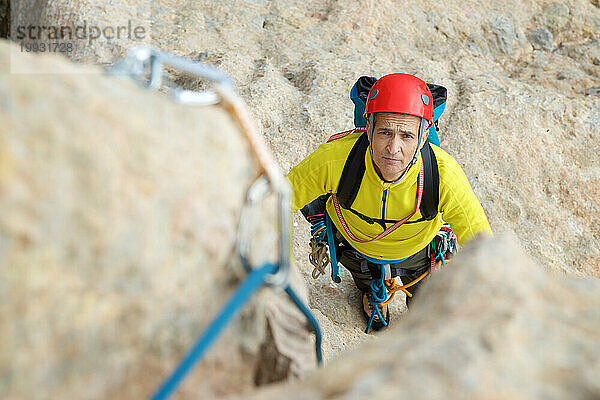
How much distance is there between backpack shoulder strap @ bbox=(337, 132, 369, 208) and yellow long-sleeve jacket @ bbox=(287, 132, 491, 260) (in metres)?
0.02

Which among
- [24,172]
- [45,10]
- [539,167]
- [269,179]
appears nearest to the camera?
[24,172]

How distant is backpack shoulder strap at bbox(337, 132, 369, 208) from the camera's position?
2533 mm

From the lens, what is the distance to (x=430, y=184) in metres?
2.43

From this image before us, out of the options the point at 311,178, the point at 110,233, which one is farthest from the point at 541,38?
the point at 110,233

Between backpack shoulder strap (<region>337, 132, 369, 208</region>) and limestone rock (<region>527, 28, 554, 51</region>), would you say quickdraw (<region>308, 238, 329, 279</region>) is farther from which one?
limestone rock (<region>527, 28, 554, 51</region>)

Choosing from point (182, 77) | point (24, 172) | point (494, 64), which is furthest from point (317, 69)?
Result: point (24, 172)

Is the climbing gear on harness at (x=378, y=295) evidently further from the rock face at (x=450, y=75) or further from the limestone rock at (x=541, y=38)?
the limestone rock at (x=541, y=38)

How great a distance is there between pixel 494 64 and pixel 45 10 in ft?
12.1

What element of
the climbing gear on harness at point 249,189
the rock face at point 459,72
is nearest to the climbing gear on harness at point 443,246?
the rock face at point 459,72

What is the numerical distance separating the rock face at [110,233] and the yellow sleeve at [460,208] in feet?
5.32

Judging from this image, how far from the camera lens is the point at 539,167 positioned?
12.7 ft

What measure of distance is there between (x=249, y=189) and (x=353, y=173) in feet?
5.34

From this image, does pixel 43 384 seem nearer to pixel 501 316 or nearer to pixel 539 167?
pixel 501 316

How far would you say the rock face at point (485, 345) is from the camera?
723 millimetres
